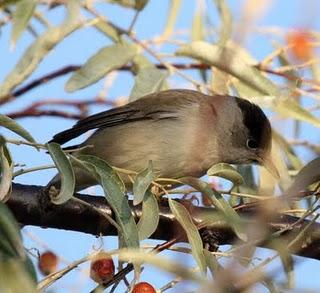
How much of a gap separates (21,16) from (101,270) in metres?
1.06

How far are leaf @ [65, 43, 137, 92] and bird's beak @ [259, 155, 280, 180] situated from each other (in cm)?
76

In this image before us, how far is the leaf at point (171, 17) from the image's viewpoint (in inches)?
154

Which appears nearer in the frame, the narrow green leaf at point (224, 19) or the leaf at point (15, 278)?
the leaf at point (15, 278)

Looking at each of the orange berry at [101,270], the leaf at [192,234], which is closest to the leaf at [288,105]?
the leaf at [192,234]

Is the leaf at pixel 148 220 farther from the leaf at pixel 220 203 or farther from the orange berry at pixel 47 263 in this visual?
the orange berry at pixel 47 263

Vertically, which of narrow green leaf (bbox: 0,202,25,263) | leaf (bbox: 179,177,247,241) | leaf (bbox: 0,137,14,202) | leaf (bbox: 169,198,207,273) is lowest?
leaf (bbox: 169,198,207,273)

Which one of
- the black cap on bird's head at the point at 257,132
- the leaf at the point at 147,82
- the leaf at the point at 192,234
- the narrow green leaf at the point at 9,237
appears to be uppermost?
the narrow green leaf at the point at 9,237

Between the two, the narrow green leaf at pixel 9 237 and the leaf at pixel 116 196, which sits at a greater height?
the narrow green leaf at pixel 9 237

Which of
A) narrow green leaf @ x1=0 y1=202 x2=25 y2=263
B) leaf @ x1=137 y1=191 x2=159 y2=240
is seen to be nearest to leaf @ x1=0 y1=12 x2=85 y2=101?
leaf @ x1=137 y1=191 x2=159 y2=240

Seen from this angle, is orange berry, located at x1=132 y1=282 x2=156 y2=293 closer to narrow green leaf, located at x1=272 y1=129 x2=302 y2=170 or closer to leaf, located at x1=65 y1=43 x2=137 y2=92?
leaf, located at x1=65 y1=43 x2=137 y2=92

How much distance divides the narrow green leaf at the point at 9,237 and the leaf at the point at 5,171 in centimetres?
41

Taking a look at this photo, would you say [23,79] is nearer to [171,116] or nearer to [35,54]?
[35,54]

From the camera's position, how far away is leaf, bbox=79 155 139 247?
6.73ft

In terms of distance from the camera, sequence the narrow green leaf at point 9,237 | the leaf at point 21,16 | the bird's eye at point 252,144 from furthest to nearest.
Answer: the bird's eye at point 252,144, the leaf at point 21,16, the narrow green leaf at point 9,237
